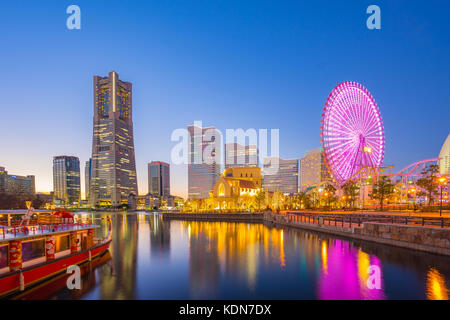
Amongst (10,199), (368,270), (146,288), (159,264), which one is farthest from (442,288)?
(10,199)

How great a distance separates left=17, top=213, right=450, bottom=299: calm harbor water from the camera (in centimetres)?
1995

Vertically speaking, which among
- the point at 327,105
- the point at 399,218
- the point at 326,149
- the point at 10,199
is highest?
the point at 327,105

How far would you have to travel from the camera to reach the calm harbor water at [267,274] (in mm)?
19953

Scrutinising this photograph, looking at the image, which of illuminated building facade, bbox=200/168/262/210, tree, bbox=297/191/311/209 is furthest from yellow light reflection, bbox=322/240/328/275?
illuminated building facade, bbox=200/168/262/210

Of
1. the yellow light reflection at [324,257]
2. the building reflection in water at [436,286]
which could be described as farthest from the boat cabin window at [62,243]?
the building reflection in water at [436,286]

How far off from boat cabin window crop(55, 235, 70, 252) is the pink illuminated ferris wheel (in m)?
64.2

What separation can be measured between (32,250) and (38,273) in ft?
17.0

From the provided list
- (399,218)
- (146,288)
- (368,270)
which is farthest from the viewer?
(399,218)

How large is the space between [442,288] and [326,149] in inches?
2251

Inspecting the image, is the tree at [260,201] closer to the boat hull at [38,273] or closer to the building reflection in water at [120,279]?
the building reflection in water at [120,279]

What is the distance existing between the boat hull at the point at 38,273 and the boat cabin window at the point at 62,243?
4.17 ft

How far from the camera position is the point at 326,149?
73.8 meters
